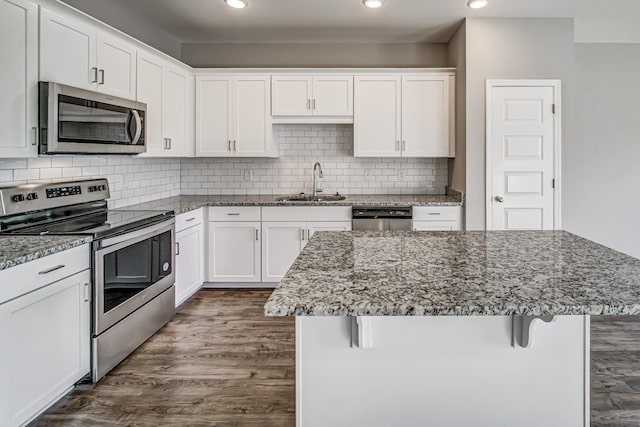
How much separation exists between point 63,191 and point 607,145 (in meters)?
4.99

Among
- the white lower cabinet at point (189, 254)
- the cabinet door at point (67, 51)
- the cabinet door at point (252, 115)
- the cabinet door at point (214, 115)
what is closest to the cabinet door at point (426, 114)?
the cabinet door at point (252, 115)

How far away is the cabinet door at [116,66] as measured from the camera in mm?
2949

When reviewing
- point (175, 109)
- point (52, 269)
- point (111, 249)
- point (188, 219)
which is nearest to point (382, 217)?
point (188, 219)

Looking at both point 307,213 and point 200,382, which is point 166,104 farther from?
point 200,382

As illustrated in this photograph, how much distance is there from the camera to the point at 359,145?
177 inches

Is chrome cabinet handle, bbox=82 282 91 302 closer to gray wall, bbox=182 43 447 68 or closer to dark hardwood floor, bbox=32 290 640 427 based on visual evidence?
dark hardwood floor, bbox=32 290 640 427

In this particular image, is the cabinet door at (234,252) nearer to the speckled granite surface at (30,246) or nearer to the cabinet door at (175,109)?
the cabinet door at (175,109)

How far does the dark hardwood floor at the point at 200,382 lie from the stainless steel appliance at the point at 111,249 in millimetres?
146

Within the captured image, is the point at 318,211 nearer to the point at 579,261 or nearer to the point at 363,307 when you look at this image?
the point at 579,261

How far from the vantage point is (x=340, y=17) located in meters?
4.02

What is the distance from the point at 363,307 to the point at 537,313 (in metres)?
0.43

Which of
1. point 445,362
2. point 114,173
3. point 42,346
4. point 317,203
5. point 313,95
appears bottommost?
point 42,346

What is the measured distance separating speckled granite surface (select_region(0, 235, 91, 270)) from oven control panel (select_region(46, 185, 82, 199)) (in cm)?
58

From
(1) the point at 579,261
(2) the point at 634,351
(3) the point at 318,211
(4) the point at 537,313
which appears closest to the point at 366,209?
(3) the point at 318,211
